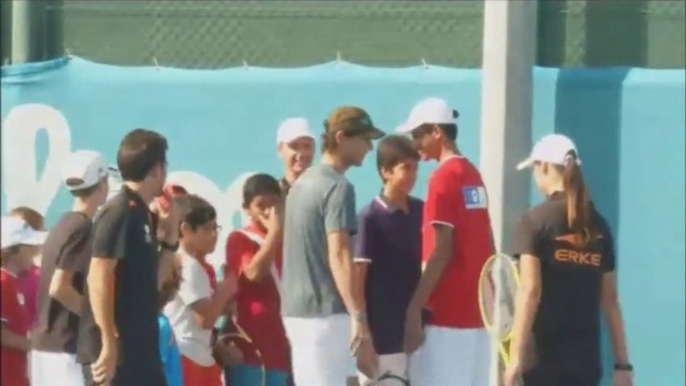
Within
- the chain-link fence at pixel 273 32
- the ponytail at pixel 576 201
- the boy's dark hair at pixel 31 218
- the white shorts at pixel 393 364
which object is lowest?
the white shorts at pixel 393 364

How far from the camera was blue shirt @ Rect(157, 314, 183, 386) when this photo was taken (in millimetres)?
6629

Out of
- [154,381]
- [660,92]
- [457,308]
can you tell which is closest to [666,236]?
[660,92]

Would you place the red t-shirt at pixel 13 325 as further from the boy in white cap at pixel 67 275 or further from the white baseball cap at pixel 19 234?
the white baseball cap at pixel 19 234

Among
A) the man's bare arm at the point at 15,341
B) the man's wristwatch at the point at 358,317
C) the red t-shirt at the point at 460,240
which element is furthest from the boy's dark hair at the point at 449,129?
the man's bare arm at the point at 15,341

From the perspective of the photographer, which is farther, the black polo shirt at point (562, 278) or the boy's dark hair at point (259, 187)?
the boy's dark hair at point (259, 187)

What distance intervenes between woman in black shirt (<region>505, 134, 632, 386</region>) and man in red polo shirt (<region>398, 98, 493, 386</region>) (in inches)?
30.3

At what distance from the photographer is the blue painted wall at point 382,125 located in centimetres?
870

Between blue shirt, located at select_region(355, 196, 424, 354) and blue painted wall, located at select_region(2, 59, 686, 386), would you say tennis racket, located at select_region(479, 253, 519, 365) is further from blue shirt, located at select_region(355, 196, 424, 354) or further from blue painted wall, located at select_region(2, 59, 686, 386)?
blue painted wall, located at select_region(2, 59, 686, 386)

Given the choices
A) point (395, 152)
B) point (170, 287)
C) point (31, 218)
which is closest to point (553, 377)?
point (395, 152)

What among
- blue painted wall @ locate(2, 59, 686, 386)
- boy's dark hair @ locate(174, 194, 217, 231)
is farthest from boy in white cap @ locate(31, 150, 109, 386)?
blue painted wall @ locate(2, 59, 686, 386)

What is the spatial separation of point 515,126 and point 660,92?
2.60 feet

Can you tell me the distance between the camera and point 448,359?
7.02 metres

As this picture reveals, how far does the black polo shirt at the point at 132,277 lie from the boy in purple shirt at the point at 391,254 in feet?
4.06

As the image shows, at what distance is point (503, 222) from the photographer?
8742 mm
